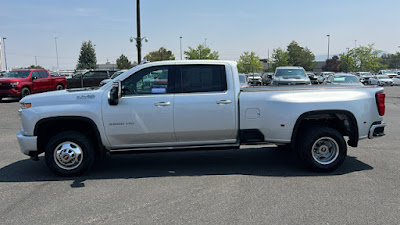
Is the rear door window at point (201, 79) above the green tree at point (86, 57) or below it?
below

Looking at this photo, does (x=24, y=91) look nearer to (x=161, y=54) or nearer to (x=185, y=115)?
(x=185, y=115)

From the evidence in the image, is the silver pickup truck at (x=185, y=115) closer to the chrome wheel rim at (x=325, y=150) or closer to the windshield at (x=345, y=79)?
the chrome wheel rim at (x=325, y=150)

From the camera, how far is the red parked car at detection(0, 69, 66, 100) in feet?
60.9

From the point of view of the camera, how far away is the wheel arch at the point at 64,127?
5457mm

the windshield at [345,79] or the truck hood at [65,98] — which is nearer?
the truck hood at [65,98]

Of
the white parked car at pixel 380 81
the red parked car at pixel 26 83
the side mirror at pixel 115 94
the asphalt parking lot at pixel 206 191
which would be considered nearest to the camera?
the asphalt parking lot at pixel 206 191

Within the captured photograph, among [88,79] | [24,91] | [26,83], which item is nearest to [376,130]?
[24,91]

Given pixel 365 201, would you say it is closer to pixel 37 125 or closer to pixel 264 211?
pixel 264 211

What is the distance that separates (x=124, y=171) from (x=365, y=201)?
378 centimetres

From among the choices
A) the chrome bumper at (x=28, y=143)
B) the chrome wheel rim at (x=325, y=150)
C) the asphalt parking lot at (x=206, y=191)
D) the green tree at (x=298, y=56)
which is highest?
the green tree at (x=298, y=56)

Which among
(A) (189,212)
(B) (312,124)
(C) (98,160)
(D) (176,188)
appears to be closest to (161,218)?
(A) (189,212)

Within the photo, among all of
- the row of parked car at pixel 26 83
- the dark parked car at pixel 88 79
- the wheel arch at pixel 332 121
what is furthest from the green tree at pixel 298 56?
the wheel arch at pixel 332 121

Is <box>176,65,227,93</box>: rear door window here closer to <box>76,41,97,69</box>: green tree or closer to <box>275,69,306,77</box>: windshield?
<box>275,69,306,77</box>: windshield

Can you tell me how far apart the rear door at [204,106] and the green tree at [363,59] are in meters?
81.5
